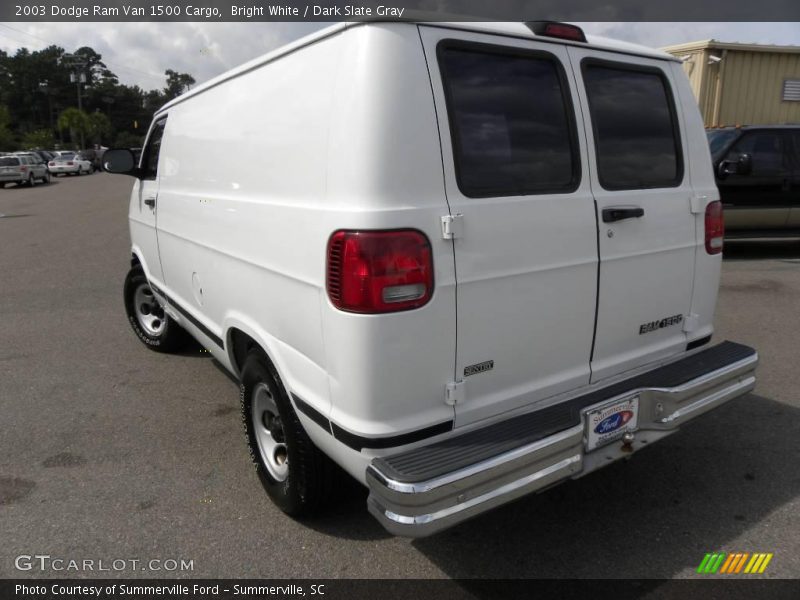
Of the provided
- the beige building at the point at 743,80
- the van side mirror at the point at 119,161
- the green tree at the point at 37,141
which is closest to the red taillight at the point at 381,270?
the van side mirror at the point at 119,161

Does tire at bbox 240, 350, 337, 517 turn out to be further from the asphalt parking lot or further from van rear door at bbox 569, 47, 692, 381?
van rear door at bbox 569, 47, 692, 381

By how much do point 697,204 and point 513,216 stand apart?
4.18 feet

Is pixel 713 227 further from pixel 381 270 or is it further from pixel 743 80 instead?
pixel 743 80

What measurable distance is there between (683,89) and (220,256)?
2.64 m

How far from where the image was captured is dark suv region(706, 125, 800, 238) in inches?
356

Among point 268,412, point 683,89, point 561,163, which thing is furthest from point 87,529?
point 683,89

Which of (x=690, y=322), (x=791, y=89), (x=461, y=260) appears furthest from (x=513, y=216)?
(x=791, y=89)

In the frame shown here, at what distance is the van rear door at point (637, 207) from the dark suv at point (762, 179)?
22.5ft

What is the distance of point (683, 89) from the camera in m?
3.22

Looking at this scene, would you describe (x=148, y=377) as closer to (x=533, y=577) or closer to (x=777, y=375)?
(x=533, y=577)

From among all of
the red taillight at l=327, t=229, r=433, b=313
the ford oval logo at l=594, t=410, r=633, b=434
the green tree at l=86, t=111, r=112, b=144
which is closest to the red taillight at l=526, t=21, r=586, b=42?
the red taillight at l=327, t=229, r=433, b=313

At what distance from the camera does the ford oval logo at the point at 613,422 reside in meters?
2.57

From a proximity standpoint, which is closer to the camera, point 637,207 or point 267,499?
point 637,207

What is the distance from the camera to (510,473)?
2.25 m
